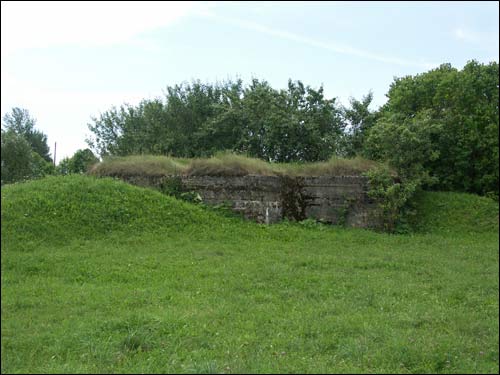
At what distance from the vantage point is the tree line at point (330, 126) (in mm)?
10859

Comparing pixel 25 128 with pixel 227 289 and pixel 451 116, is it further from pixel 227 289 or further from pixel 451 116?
pixel 451 116

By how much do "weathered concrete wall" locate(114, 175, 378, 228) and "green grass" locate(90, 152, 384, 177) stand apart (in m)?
0.25

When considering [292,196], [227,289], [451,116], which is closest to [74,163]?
Answer: [292,196]

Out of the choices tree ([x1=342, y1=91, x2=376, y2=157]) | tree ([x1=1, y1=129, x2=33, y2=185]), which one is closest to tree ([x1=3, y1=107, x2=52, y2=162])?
tree ([x1=1, y1=129, x2=33, y2=185])

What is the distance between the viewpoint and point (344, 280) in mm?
6895

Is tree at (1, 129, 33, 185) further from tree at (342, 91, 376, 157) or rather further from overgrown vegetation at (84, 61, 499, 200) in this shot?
tree at (342, 91, 376, 157)

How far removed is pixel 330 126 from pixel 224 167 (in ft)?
20.0

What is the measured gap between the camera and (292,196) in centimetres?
→ 1217

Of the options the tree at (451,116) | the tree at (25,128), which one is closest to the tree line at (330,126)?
the tree at (451,116)

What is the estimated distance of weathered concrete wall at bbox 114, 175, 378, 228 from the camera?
11.7 meters

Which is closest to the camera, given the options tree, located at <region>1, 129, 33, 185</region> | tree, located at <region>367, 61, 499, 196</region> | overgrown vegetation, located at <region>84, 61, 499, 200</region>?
tree, located at <region>1, 129, 33, 185</region>

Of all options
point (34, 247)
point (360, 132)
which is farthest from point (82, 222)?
point (360, 132)

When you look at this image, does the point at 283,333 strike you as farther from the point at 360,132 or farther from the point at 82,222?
the point at 360,132

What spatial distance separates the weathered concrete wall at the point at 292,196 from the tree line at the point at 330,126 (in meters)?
1.20
